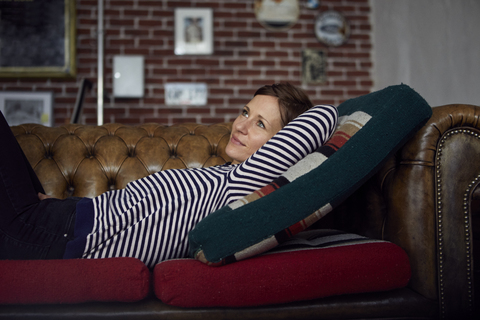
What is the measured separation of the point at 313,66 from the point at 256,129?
1770mm

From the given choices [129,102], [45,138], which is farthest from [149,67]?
[45,138]

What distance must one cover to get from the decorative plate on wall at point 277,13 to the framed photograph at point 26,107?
5.70 ft

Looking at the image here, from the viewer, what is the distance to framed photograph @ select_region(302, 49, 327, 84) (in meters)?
2.68

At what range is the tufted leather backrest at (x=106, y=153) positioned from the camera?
1.42 m

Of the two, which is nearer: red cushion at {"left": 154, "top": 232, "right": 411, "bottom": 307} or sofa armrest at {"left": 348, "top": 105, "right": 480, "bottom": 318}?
red cushion at {"left": 154, "top": 232, "right": 411, "bottom": 307}

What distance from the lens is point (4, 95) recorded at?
95.0 inches

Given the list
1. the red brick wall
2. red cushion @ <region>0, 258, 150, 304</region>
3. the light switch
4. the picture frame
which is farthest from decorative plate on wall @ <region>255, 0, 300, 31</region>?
red cushion @ <region>0, 258, 150, 304</region>

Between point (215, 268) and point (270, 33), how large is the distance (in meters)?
2.32

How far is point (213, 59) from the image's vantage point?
2.63 meters

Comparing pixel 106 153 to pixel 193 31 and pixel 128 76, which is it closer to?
pixel 128 76

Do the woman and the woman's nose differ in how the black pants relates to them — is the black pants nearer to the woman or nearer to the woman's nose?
the woman

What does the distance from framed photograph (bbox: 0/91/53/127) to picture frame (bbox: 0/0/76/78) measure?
139 mm

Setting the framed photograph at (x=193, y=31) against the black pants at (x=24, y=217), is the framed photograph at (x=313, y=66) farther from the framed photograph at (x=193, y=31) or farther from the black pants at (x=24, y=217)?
the black pants at (x=24, y=217)

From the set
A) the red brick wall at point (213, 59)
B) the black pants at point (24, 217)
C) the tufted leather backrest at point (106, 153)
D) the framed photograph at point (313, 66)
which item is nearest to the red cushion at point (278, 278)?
the black pants at point (24, 217)
